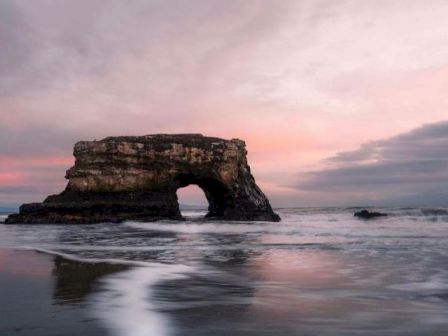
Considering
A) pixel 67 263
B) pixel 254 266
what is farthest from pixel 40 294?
pixel 254 266

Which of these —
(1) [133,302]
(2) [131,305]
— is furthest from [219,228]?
(2) [131,305]

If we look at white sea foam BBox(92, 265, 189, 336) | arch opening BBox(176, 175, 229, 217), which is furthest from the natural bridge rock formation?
white sea foam BBox(92, 265, 189, 336)

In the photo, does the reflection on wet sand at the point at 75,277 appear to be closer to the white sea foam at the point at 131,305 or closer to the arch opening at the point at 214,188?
the white sea foam at the point at 131,305

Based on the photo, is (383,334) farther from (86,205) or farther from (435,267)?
(86,205)

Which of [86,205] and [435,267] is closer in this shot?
[435,267]

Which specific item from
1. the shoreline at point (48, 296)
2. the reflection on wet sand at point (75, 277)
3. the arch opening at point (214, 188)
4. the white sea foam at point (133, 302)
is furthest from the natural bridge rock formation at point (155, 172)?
the white sea foam at point (133, 302)

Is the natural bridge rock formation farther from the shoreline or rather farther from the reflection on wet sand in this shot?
the shoreline

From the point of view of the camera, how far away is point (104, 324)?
4.26m

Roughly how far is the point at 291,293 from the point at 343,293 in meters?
0.66

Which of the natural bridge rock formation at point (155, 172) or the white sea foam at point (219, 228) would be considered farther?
the natural bridge rock formation at point (155, 172)

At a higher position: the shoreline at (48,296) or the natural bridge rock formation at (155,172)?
the natural bridge rock formation at (155,172)

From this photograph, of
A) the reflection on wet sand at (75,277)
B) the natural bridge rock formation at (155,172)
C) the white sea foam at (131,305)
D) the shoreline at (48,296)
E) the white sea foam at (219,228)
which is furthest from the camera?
the natural bridge rock formation at (155,172)

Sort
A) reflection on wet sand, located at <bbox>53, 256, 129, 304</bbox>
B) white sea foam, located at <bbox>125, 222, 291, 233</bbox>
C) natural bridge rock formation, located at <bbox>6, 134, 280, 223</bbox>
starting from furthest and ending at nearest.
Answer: natural bridge rock formation, located at <bbox>6, 134, 280, 223</bbox> → white sea foam, located at <bbox>125, 222, 291, 233</bbox> → reflection on wet sand, located at <bbox>53, 256, 129, 304</bbox>

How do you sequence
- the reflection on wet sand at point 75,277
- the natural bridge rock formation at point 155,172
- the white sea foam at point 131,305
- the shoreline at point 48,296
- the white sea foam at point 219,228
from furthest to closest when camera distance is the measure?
1. the natural bridge rock formation at point 155,172
2. the white sea foam at point 219,228
3. the reflection on wet sand at point 75,277
4. the white sea foam at point 131,305
5. the shoreline at point 48,296
